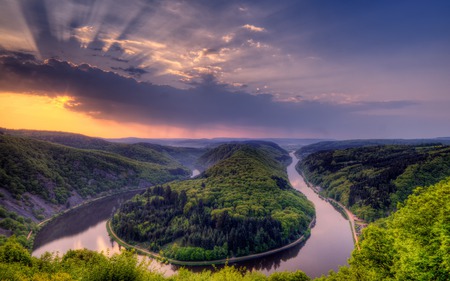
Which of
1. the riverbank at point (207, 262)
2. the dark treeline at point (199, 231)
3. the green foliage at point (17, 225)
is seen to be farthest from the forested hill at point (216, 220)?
the green foliage at point (17, 225)

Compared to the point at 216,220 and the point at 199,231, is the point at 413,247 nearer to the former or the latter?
the point at 199,231

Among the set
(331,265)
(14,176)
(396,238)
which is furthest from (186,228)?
(14,176)

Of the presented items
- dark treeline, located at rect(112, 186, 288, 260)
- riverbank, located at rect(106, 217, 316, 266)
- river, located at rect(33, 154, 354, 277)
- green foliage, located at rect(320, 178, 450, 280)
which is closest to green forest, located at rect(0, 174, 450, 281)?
green foliage, located at rect(320, 178, 450, 280)

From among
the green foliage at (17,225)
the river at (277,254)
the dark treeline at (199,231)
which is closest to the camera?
the river at (277,254)

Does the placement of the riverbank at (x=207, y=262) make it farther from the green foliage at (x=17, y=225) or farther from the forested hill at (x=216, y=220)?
the green foliage at (x=17, y=225)

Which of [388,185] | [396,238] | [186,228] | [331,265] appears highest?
[396,238]

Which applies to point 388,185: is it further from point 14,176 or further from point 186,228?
point 14,176

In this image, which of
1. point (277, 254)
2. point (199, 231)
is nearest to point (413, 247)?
point (277, 254)

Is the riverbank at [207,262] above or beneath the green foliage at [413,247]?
beneath
